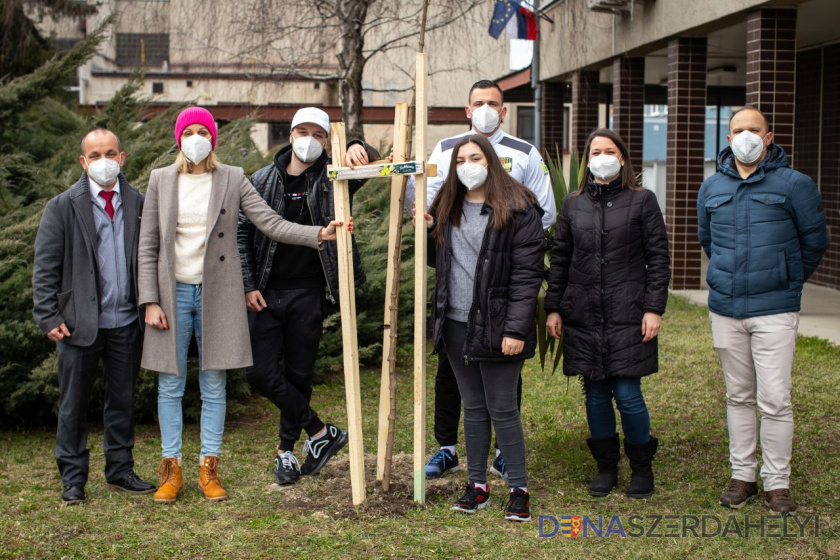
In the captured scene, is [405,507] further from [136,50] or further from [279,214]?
[136,50]

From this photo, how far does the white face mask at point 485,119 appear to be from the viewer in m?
5.21

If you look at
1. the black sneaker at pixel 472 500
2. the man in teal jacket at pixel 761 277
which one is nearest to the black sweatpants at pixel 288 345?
the black sneaker at pixel 472 500

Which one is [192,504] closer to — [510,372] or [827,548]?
[510,372]

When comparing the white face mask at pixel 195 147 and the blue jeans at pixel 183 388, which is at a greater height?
the white face mask at pixel 195 147

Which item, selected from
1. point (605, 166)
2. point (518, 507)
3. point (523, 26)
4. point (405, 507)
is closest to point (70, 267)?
point (405, 507)

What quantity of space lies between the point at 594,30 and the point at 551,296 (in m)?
12.2

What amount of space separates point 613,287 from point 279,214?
1719 millimetres

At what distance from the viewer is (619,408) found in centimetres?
502

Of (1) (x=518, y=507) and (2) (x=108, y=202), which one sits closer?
(1) (x=518, y=507)

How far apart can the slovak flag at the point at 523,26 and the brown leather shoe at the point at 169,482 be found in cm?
1268

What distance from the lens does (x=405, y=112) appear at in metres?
4.63

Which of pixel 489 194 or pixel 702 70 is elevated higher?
pixel 702 70

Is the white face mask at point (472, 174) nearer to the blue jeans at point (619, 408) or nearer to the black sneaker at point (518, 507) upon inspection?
the blue jeans at point (619, 408)

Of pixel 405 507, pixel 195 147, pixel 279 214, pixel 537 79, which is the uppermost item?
pixel 537 79
